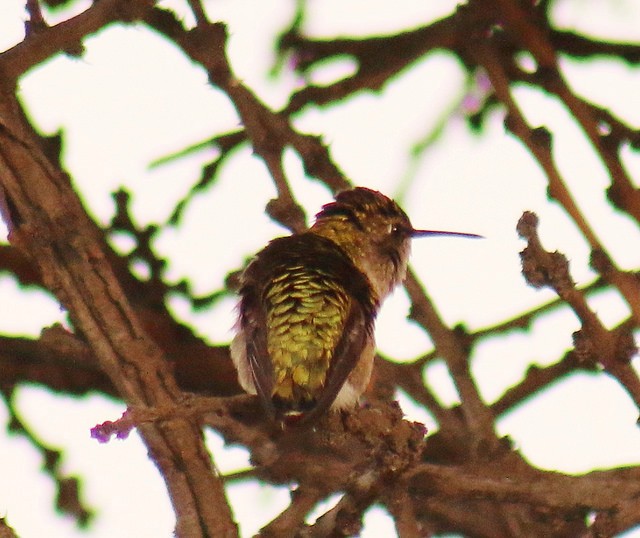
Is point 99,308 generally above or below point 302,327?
below

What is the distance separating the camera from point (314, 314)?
440 cm

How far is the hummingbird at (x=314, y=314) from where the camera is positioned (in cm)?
406

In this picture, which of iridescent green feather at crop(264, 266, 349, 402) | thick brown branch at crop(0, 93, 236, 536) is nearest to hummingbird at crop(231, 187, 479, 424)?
iridescent green feather at crop(264, 266, 349, 402)

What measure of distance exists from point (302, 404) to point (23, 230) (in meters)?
1.00

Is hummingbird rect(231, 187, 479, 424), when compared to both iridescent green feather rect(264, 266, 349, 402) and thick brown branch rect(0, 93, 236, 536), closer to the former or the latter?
iridescent green feather rect(264, 266, 349, 402)

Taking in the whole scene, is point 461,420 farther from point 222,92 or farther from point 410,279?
point 222,92

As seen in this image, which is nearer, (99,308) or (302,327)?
(99,308)

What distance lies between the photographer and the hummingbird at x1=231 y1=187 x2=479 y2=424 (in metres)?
4.06

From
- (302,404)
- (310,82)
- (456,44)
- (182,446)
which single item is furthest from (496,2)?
(182,446)

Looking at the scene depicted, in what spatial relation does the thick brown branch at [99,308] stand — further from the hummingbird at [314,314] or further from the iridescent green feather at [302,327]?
the iridescent green feather at [302,327]

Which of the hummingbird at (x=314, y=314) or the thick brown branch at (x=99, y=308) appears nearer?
the thick brown branch at (x=99, y=308)

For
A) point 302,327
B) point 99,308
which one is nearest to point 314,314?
point 302,327

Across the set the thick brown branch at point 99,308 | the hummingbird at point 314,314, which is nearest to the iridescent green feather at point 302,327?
the hummingbird at point 314,314

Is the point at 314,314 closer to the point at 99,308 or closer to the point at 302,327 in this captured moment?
the point at 302,327
